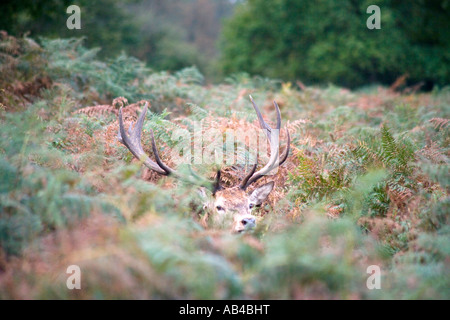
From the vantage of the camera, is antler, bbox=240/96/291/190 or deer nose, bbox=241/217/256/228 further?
antler, bbox=240/96/291/190

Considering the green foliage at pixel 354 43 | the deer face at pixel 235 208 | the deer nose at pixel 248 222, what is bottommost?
the deer nose at pixel 248 222

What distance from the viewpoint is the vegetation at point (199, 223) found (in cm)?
306

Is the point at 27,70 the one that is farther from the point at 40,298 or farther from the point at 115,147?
the point at 40,298

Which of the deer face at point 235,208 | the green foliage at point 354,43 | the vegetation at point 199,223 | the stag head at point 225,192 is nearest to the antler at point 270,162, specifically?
the stag head at point 225,192

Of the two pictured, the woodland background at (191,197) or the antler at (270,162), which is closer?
the woodland background at (191,197)

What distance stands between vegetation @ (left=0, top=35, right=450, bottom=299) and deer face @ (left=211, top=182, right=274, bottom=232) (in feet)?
0.48

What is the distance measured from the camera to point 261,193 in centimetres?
510

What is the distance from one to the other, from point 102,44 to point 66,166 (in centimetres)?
1354

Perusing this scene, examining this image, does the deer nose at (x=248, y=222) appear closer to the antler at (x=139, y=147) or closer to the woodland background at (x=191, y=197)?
the woodland background at (x=191, y=197)

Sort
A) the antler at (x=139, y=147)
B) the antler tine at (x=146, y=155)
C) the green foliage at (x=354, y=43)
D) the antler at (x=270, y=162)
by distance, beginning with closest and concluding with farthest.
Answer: the antler tine at (x=146, y=155)
the antler at (x=139, y=147)
the antler at (x=270, y=162)
the green foliage at (x=354, y=43)

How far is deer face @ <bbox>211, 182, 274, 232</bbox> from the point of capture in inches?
177

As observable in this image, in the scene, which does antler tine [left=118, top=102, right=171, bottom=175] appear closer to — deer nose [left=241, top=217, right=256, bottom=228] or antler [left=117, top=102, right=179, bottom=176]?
antler [left=117, top=102, right=179, bottom=176]

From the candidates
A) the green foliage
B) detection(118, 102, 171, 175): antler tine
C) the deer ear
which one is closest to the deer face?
the deer ear
